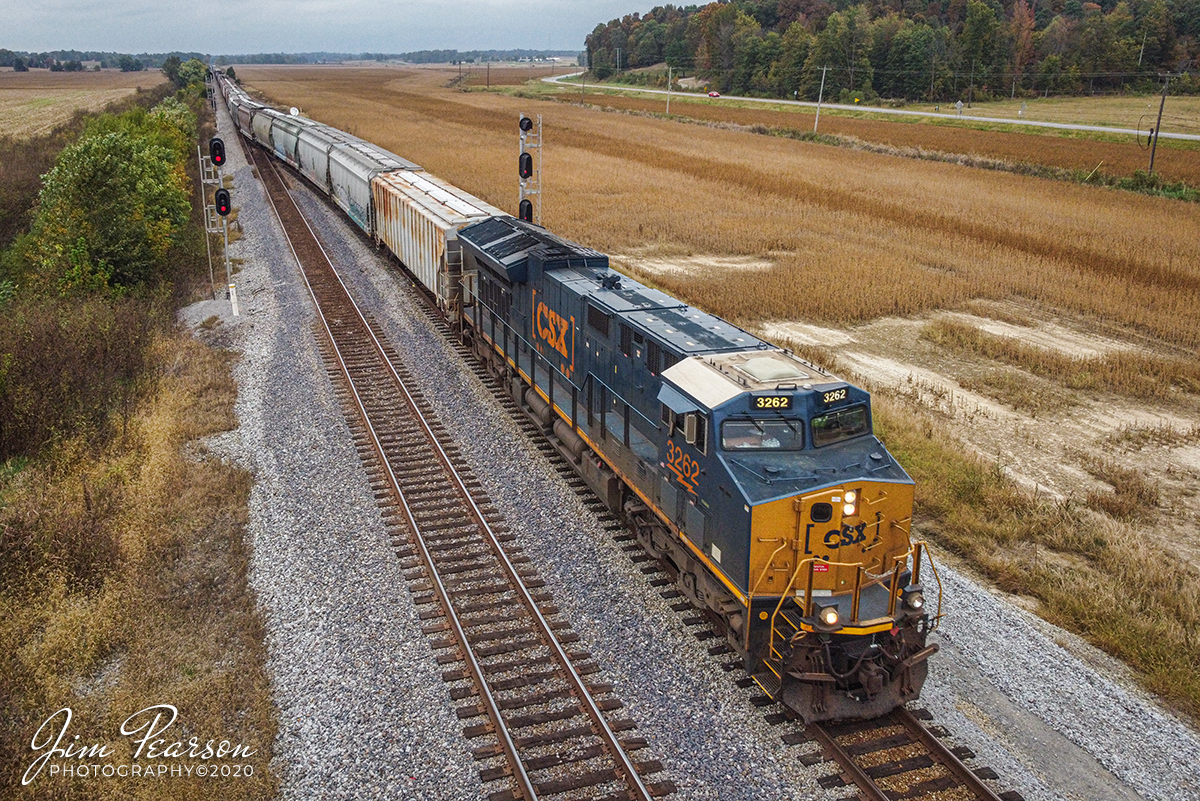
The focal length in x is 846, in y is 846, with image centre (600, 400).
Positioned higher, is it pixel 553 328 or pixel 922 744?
pixel 553 328

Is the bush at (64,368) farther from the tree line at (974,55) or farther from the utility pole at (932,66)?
the utility pole at (932,66)

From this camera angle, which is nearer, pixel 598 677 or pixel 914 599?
pixel 914 599

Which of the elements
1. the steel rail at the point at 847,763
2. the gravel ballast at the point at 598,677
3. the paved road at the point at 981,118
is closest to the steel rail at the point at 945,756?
the gravel ballast at the point at 598,677

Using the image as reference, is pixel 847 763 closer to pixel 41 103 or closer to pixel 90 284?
pixel 90 284

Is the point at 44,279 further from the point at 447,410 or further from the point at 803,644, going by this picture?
the point at 803,644

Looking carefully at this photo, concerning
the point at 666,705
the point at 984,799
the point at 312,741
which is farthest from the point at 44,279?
the point at 984,799

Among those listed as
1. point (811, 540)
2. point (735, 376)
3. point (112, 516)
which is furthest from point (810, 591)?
point (112, 516)
